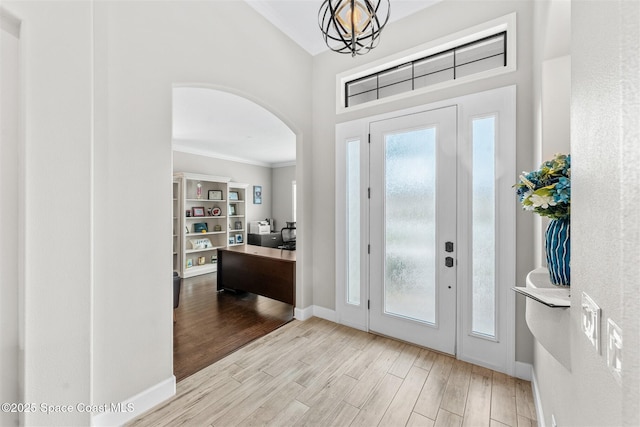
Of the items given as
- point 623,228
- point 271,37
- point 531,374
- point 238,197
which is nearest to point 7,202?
point 623,228

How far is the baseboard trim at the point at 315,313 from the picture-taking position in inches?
126

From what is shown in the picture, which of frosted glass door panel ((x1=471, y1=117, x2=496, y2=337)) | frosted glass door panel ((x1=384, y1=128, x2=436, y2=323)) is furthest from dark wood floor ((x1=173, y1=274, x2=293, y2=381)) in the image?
frosted glass door panel ((x1=471, y1=117, x2=496, y2=337))

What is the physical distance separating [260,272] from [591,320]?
3592 millimetres

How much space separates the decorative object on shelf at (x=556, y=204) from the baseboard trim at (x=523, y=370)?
144 centimetres

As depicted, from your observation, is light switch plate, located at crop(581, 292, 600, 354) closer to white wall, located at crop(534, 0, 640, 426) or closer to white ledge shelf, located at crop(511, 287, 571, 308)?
white wall, located at crop(534, 0, 640, 426)

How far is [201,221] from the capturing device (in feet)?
21.2

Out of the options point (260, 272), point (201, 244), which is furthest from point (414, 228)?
point (201, 244)

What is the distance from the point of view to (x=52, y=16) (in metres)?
1.45

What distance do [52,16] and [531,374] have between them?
3.96 metres

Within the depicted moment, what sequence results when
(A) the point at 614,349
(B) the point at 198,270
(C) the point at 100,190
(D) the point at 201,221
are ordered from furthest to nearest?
(D) the point at 201,221 → (B) the point at 198,270 → (C) the point at 100,190 → (A) the point at 614,349

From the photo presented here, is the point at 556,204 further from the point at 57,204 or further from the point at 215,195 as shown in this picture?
the point at 215,195

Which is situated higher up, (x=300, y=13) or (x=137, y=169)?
(x=300, y=13)

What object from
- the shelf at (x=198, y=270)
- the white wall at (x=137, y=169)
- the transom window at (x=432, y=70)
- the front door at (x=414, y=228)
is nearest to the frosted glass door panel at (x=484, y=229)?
the front door at (x=414, y=228)

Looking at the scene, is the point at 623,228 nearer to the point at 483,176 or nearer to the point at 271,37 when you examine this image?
the point at 483,176
